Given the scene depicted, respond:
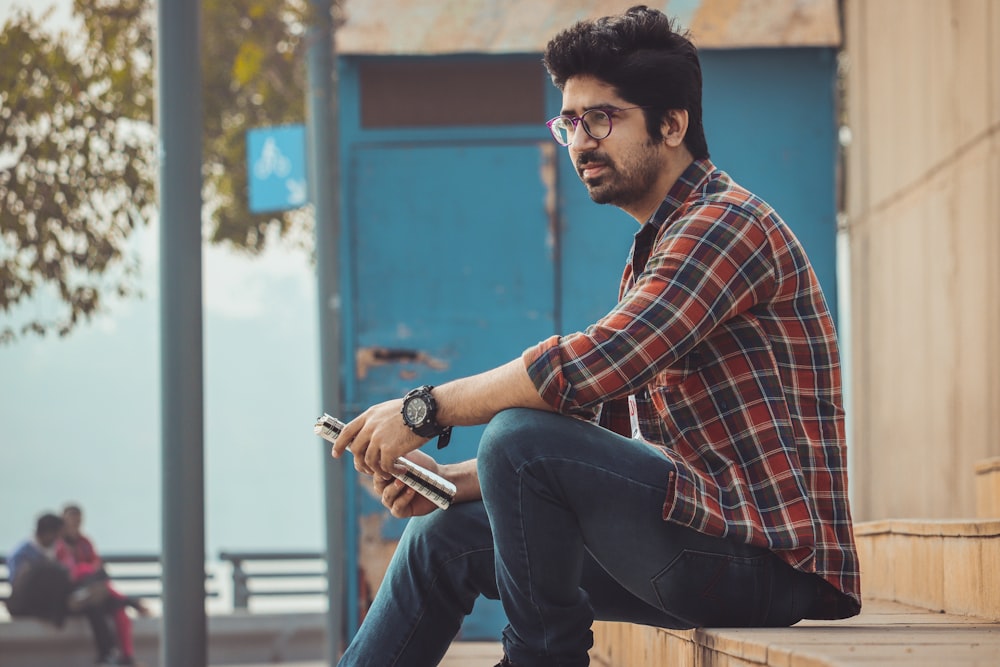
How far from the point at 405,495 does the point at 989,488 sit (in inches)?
89.1

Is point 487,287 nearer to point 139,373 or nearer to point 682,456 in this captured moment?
point 682,456

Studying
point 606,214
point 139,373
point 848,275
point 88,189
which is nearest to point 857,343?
point 848,275

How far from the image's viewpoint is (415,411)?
295cm

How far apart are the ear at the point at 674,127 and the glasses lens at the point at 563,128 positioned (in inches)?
8.1

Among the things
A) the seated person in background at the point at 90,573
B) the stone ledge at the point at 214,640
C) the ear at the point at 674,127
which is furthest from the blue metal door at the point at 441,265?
the stone ledge at the point at 214,640

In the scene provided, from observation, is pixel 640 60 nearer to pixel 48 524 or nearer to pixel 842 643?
pixel 842 643

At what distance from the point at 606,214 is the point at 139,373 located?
137984 mm

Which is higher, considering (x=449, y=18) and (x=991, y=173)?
(x=449, y=18)

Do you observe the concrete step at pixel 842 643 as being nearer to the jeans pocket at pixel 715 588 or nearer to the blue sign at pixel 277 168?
the jeans pocket at pixel 715 588

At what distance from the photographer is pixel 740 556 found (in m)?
2.84

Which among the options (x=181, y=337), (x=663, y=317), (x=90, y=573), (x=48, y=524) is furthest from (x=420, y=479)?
(x=48, y=524)

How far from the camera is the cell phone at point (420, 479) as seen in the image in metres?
3.10

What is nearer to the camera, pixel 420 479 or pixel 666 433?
pixel 666 433

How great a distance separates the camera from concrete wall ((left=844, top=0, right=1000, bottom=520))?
5.59 metres
